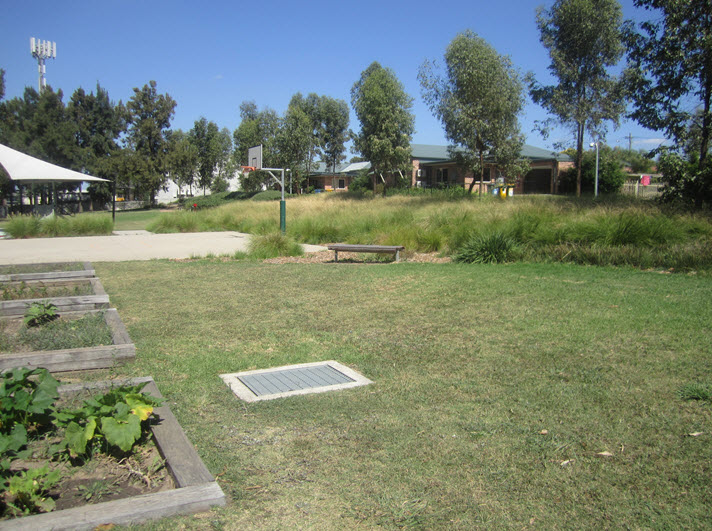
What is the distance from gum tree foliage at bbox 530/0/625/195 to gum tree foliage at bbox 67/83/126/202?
4465 centimetres

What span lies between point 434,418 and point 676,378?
2.18 meters

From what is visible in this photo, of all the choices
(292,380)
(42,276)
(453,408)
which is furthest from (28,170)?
(453,408)

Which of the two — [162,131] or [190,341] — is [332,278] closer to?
[190,341]

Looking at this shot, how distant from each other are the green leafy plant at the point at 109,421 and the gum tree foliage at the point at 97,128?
57.7 metres

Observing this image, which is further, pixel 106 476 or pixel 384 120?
pixel 384 120

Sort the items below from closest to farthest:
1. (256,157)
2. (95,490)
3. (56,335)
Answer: (95,490)
(56,335)
(256,157)

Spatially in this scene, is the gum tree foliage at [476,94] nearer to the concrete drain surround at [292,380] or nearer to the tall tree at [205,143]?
the concrete drain surround at [292,380]

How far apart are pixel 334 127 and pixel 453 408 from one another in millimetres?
65852

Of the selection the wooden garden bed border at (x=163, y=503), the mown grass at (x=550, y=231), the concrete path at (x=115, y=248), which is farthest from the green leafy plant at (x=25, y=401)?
the concrete path at (x=115, y=248)

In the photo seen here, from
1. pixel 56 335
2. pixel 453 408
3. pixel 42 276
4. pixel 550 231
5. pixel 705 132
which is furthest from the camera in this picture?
pixel 705 132

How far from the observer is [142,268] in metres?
11.8

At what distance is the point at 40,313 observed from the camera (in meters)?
6.08

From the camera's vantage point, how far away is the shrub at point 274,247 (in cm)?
1424

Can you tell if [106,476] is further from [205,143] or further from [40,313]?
[205,143]
